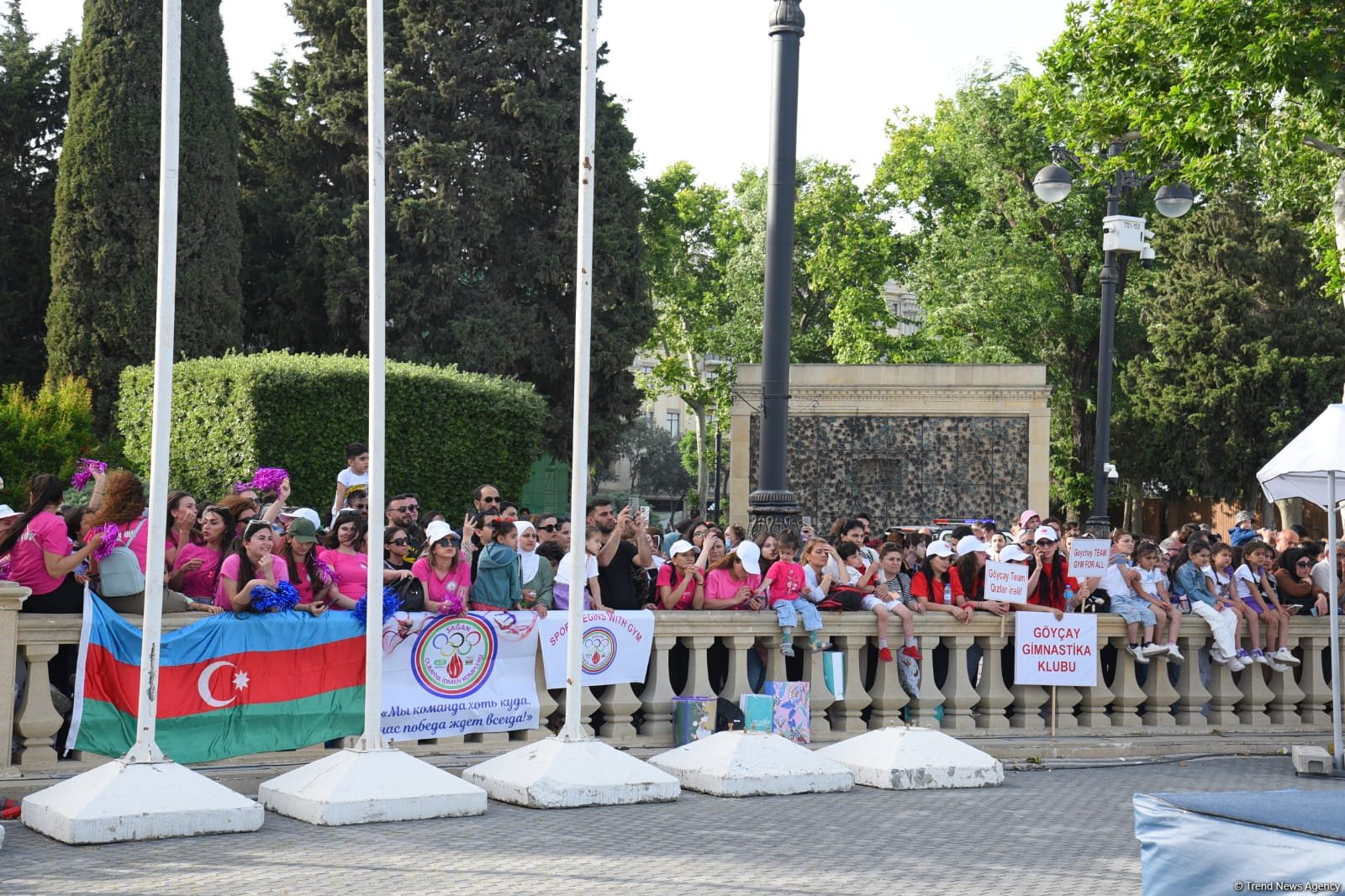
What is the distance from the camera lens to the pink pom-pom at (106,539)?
9.57 m

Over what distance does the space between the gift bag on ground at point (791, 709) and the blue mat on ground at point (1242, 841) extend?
21.1 ft

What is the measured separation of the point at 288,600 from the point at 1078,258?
4159 centimetres

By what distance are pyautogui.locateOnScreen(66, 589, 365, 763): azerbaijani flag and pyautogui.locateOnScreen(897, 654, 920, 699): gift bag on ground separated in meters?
4.63

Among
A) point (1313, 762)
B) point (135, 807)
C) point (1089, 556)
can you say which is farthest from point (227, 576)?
point (1313, 762)

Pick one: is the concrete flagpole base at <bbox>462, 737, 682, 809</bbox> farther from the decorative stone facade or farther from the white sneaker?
the decorative stone facade

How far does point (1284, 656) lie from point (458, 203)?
25372 millimetres

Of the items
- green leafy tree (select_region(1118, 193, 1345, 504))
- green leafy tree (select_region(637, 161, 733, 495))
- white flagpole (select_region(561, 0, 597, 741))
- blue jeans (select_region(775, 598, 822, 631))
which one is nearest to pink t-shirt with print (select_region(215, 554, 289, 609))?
white flagpole (select_region(561, 0, 597, 741))

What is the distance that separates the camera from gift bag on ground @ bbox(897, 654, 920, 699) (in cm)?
1248

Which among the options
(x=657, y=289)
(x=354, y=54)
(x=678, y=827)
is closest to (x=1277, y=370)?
(x=657, y=289)

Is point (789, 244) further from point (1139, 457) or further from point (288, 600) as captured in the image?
point (1139, 457)

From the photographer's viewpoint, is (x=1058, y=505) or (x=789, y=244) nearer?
(x=789, y=244)

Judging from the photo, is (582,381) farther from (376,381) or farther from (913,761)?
(913,761)

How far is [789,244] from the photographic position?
43.4ft

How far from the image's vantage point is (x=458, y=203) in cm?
3534
